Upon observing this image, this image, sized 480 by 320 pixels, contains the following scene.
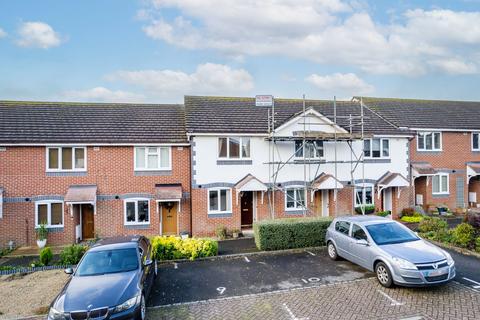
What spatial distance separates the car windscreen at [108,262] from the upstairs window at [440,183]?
68.4 feet

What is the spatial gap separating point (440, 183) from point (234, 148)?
14.8m

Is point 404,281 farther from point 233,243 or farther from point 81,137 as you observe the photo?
point 81,137

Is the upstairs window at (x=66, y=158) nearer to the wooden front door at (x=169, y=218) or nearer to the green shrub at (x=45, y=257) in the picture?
the wooden front door at (x=169, y=218)

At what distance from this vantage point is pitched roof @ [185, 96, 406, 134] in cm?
1811

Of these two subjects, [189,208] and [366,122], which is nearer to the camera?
[189,208]

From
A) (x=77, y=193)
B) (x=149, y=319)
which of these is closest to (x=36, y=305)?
(x=149, y=319)

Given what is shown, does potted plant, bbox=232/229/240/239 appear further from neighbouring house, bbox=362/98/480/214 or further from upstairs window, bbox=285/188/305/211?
neighbouring house, bbox=362/98/480/214

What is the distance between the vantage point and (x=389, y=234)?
1038 cm

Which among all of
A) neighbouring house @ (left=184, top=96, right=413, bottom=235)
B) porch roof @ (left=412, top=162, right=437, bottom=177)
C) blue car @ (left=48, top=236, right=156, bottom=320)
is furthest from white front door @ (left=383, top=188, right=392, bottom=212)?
blue car @ (left=48, top=236, right=156, bottom=320)

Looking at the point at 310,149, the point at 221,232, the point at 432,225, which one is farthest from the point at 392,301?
the point at 310,149

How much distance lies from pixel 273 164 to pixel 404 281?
1016cm

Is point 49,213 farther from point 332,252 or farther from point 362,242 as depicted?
point 362,242

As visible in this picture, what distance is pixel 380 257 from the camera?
9.53 meters

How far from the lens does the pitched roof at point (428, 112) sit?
22.8m
